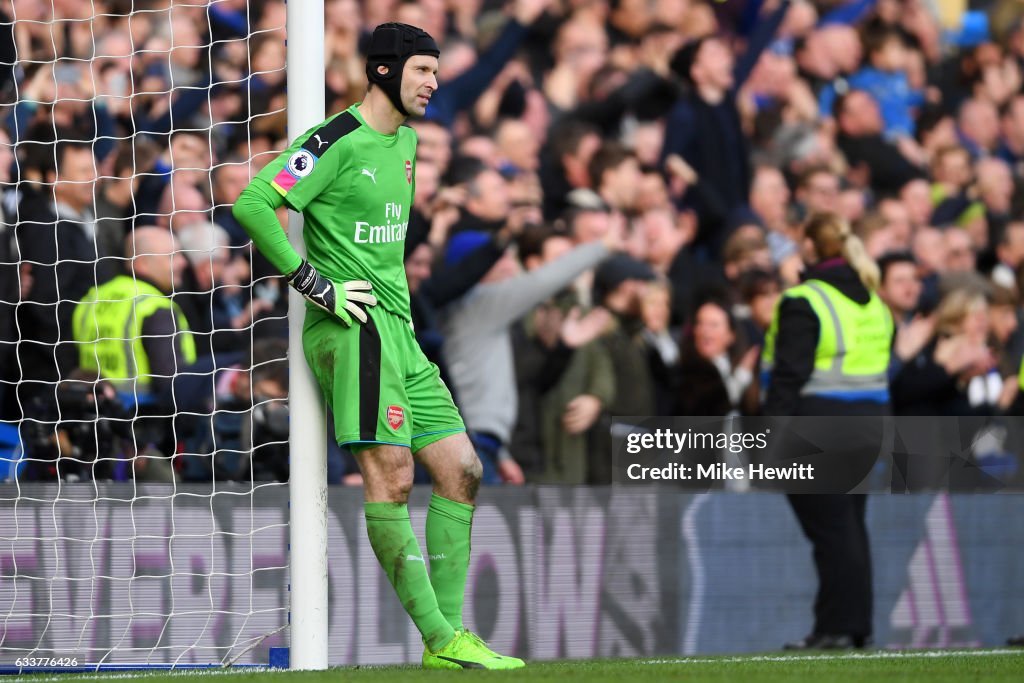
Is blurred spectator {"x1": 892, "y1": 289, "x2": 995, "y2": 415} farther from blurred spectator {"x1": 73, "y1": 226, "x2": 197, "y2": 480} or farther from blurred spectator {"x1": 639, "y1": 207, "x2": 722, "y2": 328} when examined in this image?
blurred spectator {"x1": 73, "y1": 226, "x2": 197, "y2": 480}

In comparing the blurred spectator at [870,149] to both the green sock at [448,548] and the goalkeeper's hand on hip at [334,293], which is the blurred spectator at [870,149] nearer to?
the green sock at [448,548]

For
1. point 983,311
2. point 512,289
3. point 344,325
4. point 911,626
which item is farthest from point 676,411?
point 344,325

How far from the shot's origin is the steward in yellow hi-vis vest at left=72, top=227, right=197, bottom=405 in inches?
237

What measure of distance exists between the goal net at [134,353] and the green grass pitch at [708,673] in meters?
0.69

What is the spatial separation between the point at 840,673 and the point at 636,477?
249 cm

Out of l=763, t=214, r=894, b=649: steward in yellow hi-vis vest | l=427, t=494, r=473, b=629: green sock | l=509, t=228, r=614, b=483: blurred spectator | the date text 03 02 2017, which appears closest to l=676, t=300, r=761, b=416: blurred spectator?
the date text 03 02 2017

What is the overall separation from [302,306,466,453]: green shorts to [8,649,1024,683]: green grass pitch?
662 mm

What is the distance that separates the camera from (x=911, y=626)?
260 inches

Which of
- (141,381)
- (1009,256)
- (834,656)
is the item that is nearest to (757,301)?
(1009,256)

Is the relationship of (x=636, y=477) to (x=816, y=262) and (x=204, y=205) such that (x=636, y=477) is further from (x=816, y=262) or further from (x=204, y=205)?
(x=204, y=205)

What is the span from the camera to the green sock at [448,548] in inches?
186

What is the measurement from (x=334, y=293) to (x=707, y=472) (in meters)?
2.73

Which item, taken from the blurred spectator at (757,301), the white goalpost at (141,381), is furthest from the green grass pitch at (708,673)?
the blurred spectator at (757,301)

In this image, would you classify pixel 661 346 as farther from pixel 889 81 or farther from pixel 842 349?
pixel 889 81
